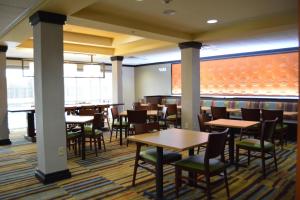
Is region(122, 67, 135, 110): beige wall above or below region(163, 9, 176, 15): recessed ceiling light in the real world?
below

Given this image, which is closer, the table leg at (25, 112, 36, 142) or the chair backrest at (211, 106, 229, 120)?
the chair backrest at (211, 106, 229, 120)

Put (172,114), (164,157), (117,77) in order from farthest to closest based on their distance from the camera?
(117,77)
(172,114)
(164,157)

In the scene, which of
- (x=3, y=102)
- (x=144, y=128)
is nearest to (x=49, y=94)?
(x=144, y=128)

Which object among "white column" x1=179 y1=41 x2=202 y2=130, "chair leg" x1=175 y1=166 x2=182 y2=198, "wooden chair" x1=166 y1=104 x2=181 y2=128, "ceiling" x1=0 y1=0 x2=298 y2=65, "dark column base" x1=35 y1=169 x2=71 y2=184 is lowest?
"dark column base" x1=35 y1=169 x2=71 y2=184

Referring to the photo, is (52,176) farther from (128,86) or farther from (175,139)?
(128,86)

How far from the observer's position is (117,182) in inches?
136

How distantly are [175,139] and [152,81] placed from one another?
26.6ft

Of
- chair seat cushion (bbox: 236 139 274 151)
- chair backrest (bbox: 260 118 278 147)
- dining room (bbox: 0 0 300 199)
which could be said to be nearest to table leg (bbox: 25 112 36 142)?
dining room (bbox: 0 0 300 199)

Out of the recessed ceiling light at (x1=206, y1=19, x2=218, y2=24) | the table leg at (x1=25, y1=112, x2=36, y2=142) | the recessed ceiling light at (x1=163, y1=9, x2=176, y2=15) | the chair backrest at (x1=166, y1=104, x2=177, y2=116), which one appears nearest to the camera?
the recessed ceiling light at (x1=163, y1=9, x2=176, y2=15)

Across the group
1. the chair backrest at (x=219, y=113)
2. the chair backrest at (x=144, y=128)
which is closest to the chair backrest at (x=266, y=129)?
the chair backrest at (x=144, y=128)

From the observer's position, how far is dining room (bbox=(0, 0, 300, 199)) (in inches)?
120

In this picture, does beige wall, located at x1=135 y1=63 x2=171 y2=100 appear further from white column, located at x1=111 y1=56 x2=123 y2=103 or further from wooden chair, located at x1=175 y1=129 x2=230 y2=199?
wooden chair, located at x1=175 y1=129 x2=230 y2=199

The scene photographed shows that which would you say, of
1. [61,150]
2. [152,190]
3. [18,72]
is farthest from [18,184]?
[18,72]

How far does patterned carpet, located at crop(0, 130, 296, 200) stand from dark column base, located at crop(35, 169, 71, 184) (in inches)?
2.9
